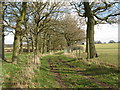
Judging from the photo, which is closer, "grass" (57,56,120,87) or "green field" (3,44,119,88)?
"green field" (3,44,119,88)

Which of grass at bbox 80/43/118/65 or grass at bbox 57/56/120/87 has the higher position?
grass at bbox 80/43/118/65

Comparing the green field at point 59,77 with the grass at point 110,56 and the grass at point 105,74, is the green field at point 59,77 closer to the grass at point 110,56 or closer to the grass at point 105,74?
the grass at point 105,74

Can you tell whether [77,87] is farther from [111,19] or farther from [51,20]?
[51,20]

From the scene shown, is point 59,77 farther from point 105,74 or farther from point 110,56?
point 110,56

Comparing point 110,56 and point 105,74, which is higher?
point 110,56

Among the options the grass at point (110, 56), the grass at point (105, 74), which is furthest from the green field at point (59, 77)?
the grass at point (110, 56)

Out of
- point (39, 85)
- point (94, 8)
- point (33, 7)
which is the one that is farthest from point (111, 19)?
point (39, 85)

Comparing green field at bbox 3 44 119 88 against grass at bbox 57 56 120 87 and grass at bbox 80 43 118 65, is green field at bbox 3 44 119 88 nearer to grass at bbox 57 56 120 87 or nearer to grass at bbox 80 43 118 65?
grass at bbox 57 56 120 87

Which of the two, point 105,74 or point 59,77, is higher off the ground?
point 105,74

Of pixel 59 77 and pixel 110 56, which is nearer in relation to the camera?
pixel 59 77

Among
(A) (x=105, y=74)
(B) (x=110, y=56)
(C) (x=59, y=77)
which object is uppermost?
(B) (x=110, y=56)

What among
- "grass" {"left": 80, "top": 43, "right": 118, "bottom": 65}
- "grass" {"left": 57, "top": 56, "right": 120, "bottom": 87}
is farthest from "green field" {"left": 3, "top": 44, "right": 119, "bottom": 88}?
"grass" {"left": 80, "top": 43, "right": 118, "bottom": 65}

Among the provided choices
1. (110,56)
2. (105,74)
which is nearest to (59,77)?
(105,74)

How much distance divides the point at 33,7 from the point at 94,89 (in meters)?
15.0
